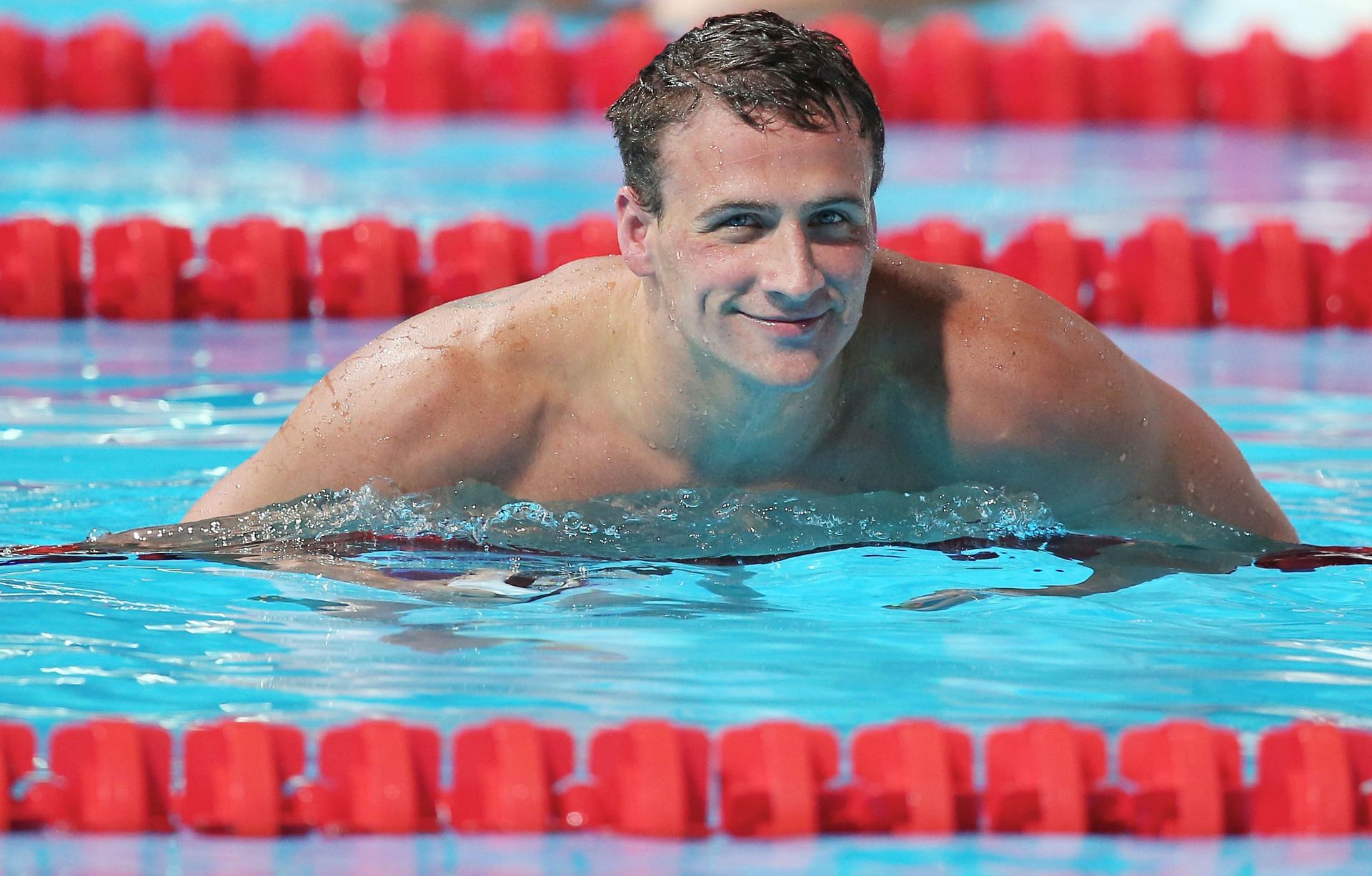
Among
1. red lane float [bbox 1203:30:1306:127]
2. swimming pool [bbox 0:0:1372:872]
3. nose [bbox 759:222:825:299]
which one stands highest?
red lane float [bbox 1203:30:1306:127]

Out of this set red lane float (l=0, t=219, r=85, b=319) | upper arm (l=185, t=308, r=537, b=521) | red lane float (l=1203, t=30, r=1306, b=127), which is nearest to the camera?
upper arm (l=185, t=308, r=537, b=521)

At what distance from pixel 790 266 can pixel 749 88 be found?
0.86ft

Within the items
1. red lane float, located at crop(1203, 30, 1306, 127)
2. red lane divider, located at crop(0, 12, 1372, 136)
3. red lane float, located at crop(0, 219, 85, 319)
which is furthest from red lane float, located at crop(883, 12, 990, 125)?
red lane float, located at crop(0, 219, 85, 319)

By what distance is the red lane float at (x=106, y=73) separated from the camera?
7.48 m

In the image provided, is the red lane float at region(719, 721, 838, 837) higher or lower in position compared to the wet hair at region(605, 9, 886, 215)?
lower

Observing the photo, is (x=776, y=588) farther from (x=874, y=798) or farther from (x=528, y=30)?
(x=528, y=30)

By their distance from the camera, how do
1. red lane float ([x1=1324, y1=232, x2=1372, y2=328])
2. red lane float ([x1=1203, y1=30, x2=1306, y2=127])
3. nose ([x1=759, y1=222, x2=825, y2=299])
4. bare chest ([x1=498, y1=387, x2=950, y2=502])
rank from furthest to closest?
1. red lane float ([x1=1203, y1=30, x2=1306, y2=127])
2. red lane float ([x1=1324, y1=232, x2=1372, y2=328])
3. bare chest ([x1=498, y1=387, x2=950, y2=502])
4. nose ([x1=759, y1=222, x2=825, y2=299])

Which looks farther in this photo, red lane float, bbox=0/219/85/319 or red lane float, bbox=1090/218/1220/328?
red lane float, bbox=1090/218/1220/328

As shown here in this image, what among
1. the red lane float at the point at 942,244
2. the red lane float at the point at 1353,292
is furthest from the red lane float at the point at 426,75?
the red lane float at the point at 1353,292

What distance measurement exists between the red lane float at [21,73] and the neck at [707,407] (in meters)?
5.32

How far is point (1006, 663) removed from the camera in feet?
8.78

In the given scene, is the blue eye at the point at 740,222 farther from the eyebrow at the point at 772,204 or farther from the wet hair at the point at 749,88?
the wet hair at the point at 749,88

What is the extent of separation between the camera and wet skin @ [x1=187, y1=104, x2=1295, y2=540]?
2.83 meters

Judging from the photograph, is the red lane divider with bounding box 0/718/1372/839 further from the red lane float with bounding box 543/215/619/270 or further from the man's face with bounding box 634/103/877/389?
the red lane float with bounding box 543/215/619/270
